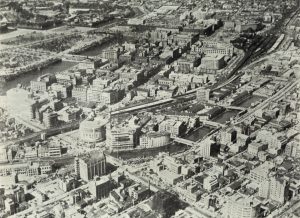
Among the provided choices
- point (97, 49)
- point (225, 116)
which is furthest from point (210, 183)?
point (97, 49)

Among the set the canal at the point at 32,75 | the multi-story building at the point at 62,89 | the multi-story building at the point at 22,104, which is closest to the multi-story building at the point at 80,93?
the multi-story building at the point at 62,89

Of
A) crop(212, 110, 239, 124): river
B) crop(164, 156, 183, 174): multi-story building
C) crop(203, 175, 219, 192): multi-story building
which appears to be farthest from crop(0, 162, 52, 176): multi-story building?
crop(212, 110, 239, 124): river

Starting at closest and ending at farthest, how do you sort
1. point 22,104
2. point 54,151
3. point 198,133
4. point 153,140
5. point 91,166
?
1. point 91,166
2. point 54,151
3. point 153,140
4. point 198,133
5. point 22,104

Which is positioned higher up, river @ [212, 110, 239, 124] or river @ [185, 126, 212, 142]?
river @ [212, 110, 239, 124]

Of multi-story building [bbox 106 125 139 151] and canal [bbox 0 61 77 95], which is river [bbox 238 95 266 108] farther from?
canal [bbox 0 61 77 95]

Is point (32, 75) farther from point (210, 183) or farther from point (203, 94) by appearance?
point (210, 183)

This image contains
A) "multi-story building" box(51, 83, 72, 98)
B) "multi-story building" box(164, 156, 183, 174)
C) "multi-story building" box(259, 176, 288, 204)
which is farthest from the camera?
"multi-story building" box(51, 83, 72, 98)
